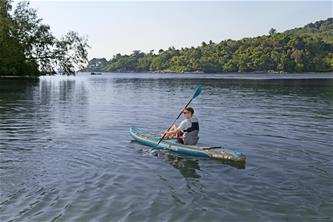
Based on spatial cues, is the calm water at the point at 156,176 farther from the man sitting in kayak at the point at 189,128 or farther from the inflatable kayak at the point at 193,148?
the man sitting in kayak at the point at 189,128

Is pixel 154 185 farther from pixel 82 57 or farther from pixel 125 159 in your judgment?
pixel 82 57

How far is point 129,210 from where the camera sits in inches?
346

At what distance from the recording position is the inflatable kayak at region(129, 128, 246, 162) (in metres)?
12.9

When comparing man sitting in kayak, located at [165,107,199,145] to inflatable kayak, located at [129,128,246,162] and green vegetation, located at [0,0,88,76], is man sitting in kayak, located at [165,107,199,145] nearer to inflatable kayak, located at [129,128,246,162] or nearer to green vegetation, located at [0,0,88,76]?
inflatable kayak, located at [129,128,246,162]

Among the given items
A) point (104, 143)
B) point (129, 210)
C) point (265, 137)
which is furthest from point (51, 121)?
point (129, 210)

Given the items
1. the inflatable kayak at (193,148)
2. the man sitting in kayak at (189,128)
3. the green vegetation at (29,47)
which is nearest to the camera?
the inflatable kayak at (193,148)

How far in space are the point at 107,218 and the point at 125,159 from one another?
198 inches

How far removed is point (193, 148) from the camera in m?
13.9

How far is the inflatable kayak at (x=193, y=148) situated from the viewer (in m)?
12.9

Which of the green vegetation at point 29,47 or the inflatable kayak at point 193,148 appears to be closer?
the inflatable kayak at point 193,148

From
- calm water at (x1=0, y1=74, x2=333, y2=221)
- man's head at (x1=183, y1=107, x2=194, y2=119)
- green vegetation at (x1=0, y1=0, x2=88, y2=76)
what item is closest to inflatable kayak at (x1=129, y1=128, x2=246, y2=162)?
calm water at (x1=0, y1=74, x2=333, y2=221)

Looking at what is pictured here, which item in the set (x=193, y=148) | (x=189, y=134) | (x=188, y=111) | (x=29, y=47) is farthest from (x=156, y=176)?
(x=29, y=47)

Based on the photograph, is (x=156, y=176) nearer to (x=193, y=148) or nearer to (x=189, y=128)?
(x=193, y=148)

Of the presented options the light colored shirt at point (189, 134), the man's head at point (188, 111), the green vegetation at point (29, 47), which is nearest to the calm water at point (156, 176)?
the light colored shirt at point (189, 134)
